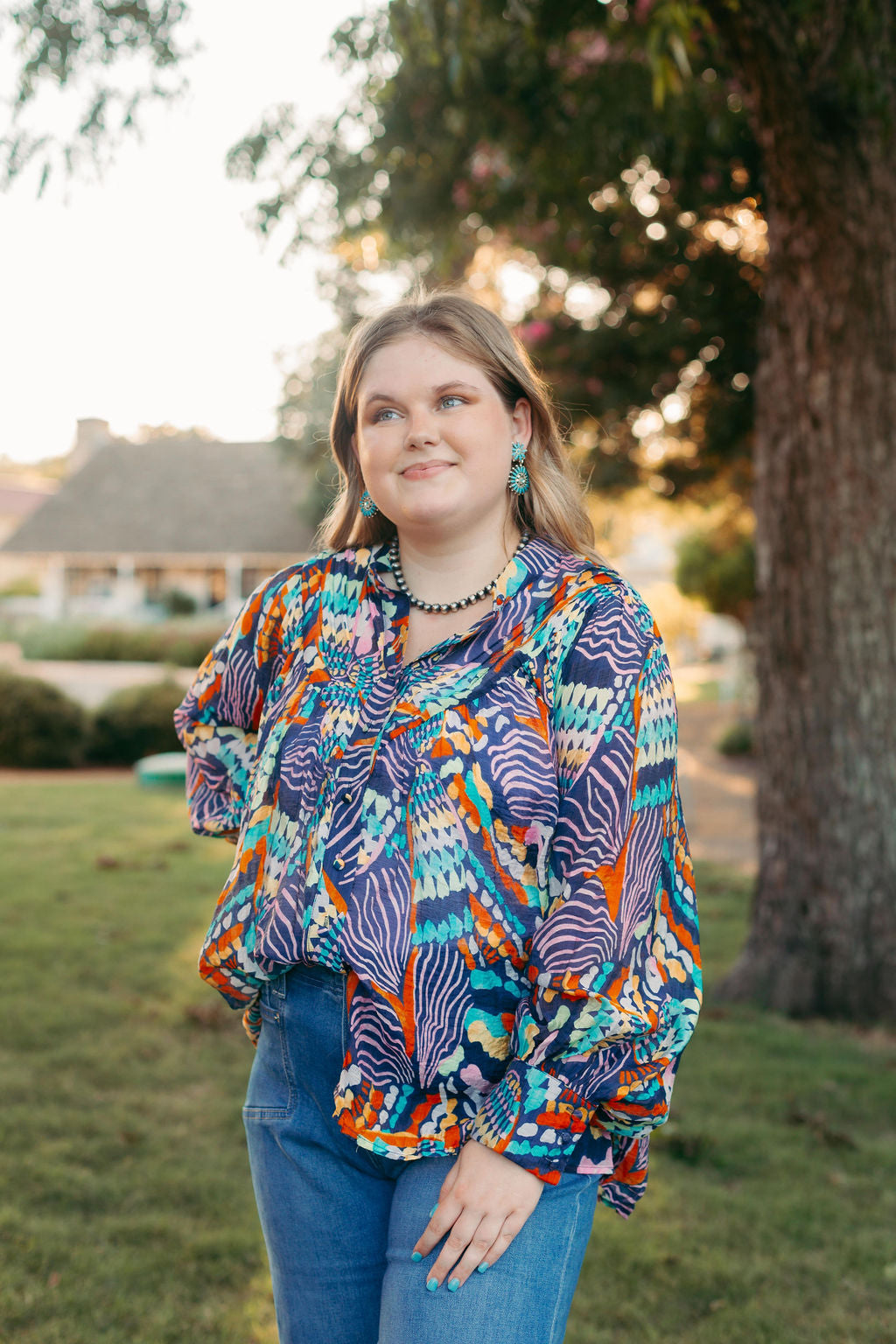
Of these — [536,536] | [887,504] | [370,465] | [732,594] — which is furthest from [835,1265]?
[732,594]

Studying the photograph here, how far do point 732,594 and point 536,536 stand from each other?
53.9 feet

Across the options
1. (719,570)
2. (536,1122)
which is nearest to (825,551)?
(536,1122)

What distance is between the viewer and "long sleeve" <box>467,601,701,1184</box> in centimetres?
150

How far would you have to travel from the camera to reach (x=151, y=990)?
5656 mm

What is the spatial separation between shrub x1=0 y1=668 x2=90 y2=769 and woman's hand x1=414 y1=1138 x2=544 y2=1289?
43.9 ft

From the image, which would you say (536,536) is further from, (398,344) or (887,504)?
(887,504)

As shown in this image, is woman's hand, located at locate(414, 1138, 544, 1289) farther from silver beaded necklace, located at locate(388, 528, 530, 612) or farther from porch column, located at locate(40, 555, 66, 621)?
porch column, located at locate(40, 555, 66, 621)

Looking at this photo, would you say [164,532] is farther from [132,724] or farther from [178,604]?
[132,724]

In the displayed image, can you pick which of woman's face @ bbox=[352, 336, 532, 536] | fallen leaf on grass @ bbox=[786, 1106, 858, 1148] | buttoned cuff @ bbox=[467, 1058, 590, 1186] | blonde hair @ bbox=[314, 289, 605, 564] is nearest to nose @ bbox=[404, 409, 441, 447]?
woman's face @ bbox=[352, 336, 532, 536]

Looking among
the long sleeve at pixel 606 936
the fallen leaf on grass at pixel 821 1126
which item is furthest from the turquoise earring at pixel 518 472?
the fallen leaf on grass at pixel 821 1126

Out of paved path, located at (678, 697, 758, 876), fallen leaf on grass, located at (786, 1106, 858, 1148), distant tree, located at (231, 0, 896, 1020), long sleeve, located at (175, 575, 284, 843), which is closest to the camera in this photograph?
long sleeve, located at (175, 575, 284, 843)

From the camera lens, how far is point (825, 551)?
535cm

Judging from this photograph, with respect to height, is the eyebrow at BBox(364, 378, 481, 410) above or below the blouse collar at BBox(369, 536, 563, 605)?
above

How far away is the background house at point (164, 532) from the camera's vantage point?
31516mm
